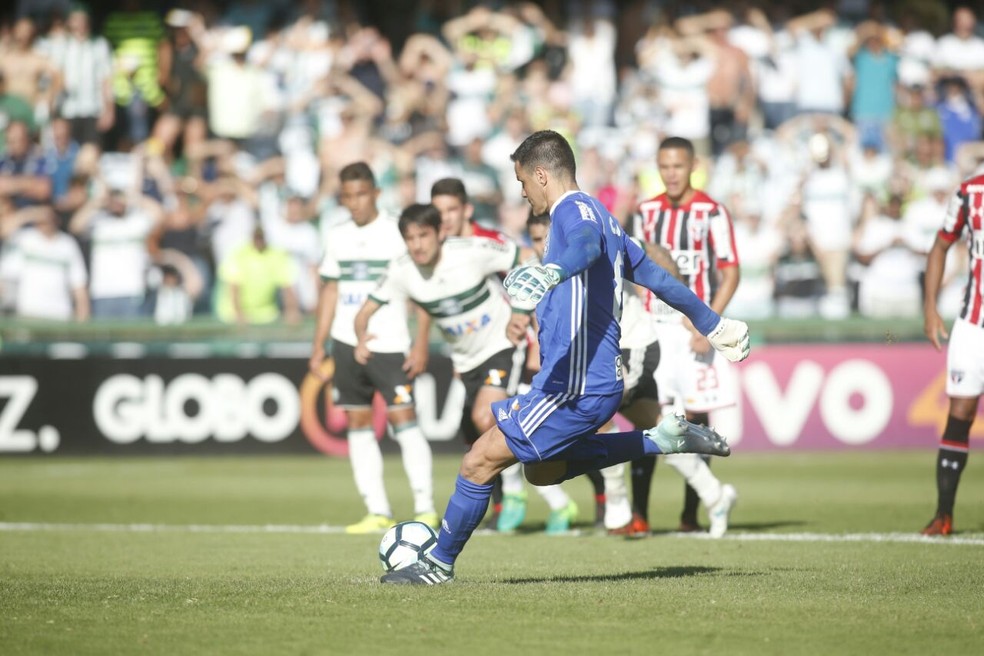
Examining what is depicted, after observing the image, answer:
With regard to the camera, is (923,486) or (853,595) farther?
(923,486)

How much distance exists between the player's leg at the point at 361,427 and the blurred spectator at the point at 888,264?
30.5 feet

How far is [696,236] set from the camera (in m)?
11.3

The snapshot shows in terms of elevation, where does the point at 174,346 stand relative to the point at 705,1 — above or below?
below

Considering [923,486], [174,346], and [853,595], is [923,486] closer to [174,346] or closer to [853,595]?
[853,595]

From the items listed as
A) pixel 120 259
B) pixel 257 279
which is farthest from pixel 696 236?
pixel 120 259

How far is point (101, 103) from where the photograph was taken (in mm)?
22359

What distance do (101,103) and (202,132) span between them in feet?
5.93

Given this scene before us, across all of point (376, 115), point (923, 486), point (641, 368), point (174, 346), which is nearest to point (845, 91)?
point (376, 115)

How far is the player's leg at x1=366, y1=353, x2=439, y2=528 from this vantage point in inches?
468

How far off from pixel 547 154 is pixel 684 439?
1.71m

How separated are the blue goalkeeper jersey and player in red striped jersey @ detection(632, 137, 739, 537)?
3.46 metres

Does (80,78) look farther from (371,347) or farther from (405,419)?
(405,419)

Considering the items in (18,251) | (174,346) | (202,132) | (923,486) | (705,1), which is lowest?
(923,486)

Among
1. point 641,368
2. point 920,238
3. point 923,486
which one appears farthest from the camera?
point 920,238
